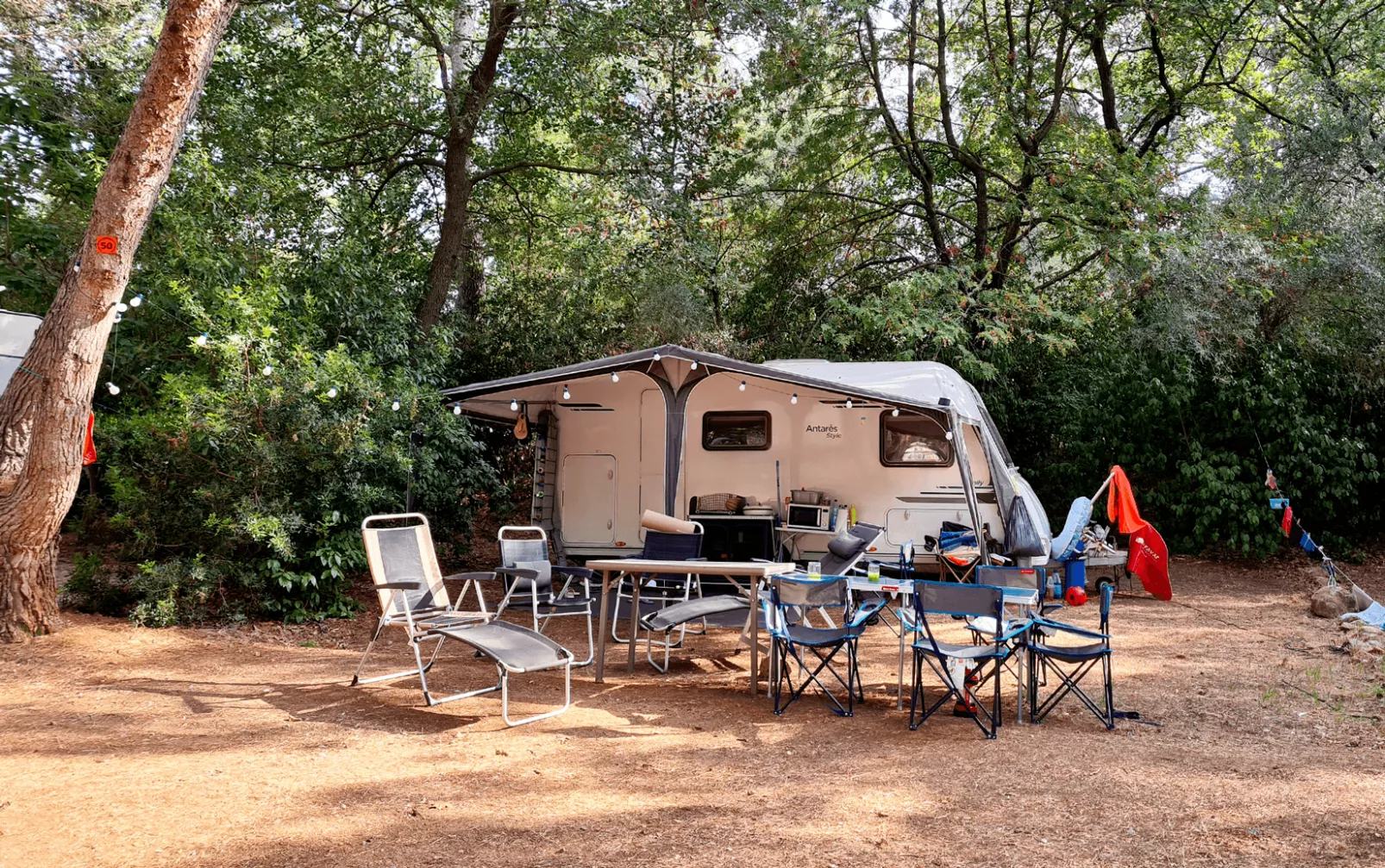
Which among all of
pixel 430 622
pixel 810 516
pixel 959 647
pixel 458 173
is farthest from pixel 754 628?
pixel 458 173

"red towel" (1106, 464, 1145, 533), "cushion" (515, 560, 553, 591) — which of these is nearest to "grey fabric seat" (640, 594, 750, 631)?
"cushion" (515, 560, 553, 591)

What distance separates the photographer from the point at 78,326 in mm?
6078

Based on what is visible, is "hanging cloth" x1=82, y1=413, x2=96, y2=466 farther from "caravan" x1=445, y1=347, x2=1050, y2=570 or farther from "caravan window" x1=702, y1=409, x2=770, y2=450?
"caravan window" x1=702, y1=409, x2=770, y2=450

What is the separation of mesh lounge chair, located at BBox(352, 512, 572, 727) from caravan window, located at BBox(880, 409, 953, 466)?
433cm

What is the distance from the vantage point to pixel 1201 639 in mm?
7160

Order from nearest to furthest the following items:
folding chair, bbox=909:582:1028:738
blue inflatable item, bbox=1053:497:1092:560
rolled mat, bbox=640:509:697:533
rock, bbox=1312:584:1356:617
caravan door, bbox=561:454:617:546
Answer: folding chair, bbox=909:582:1028:738, rolled mat, bbox=640:509:697:533, rock, bbox=1312:584:1356:617, blue inflatable item, bbox=1053:497:1092:560, caravan door, bbox=561:454:617:546

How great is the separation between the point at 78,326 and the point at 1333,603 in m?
9.57

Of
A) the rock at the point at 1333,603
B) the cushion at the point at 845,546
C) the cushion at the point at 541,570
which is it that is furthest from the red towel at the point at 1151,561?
the cushion at the point at 541,570

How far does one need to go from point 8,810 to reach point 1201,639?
23.3ft

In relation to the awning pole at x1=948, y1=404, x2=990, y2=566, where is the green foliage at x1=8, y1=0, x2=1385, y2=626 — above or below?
above

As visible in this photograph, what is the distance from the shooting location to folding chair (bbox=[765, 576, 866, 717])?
16.5ft

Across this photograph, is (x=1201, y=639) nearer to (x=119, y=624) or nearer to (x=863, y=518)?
(x=863, y=518)

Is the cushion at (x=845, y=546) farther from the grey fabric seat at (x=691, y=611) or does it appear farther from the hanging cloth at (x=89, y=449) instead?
the hanging cloth at (x=89, y=449)

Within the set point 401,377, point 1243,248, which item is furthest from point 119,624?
point 1243,248
